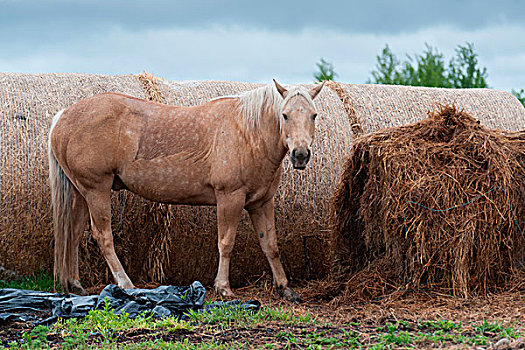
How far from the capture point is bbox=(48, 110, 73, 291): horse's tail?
5.95m

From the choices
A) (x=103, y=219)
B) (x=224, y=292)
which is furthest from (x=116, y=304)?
(x=103, y=219)

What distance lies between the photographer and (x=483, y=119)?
7.86 metres

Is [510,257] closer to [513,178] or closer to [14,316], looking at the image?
[513,178]

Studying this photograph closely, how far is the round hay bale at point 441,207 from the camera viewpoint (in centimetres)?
517

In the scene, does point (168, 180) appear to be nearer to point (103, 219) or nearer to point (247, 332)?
point (103, 219)

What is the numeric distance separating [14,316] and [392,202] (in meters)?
3.19

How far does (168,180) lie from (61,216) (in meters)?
1.10

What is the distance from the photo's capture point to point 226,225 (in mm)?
5742

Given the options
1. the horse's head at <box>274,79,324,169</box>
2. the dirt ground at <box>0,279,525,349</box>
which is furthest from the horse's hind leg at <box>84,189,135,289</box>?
the horse's head at <box>274,79,324,169</box>

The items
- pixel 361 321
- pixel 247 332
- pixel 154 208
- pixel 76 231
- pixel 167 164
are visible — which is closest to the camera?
pixel 247 332

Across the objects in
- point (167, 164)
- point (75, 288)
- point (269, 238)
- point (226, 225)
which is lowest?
point (75, 288)

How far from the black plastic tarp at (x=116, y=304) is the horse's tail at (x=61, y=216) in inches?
32.5

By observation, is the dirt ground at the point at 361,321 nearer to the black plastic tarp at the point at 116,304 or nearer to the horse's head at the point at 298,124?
the black plastic tarp at the point at 116,304

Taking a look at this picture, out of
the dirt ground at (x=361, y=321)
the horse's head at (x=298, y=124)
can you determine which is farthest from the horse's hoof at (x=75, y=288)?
the horse's head at (x=298, y=124)
